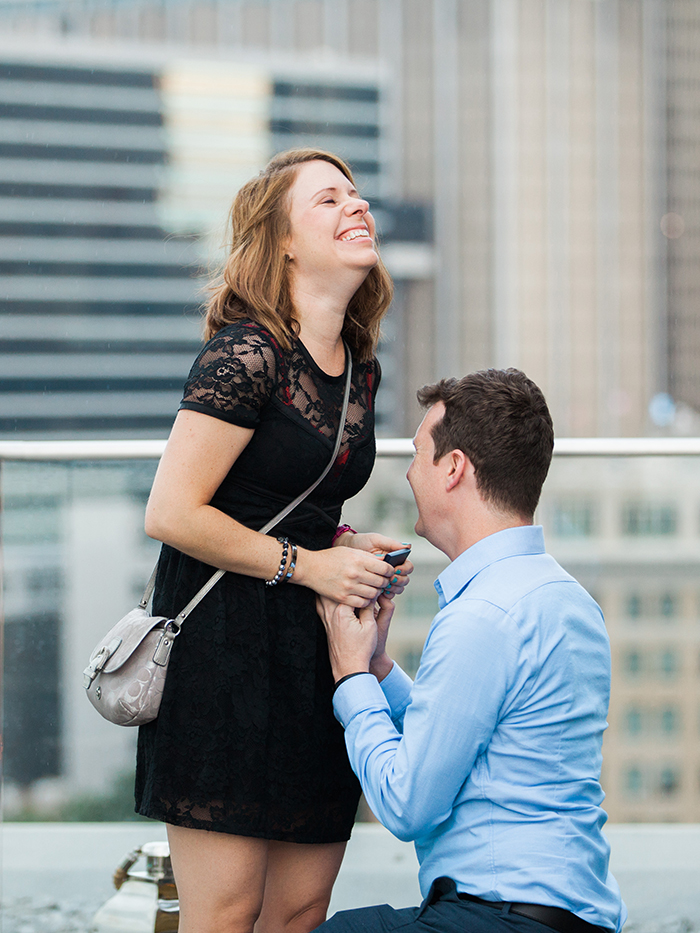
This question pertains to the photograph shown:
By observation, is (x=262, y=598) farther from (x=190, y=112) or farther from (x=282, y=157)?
(x=190, y=112)

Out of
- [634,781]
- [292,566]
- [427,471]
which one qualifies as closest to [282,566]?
[292,566]

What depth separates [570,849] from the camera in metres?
1.09

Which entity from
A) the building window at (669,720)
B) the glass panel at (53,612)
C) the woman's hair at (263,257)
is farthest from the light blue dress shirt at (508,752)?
the building window at (669,720)

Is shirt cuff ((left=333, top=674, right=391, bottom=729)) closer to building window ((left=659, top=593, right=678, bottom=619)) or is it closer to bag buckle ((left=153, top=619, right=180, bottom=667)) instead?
bag buckle ((left=153, top=619, right=180, bottom=667))

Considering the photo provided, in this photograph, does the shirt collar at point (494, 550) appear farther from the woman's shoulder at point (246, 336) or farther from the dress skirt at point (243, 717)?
the woman's shoulder at point (246, 336)

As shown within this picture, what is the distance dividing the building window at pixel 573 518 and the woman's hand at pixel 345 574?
1088 millimetres

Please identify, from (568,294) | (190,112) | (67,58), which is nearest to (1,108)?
(67,58)

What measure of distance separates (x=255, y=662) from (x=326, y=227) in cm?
59

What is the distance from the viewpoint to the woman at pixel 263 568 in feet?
4.08

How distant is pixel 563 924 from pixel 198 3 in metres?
86.2

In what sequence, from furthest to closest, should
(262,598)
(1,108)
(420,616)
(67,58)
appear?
1. (1,108)
2. (67,58)
3. (420,616)
4. (262,598)

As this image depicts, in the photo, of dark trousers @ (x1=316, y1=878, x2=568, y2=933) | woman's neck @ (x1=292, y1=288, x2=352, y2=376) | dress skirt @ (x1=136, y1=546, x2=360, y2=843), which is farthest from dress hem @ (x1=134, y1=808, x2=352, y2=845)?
woman's neck @ (x1=292, y1=288, x2=352, y2=376)

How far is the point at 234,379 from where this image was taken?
123cm

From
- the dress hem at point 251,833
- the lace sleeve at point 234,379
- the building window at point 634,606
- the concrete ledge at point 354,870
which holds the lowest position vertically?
the concrete ledge at point 354,870
